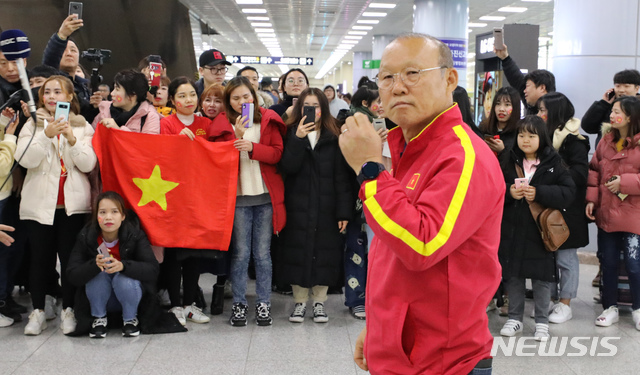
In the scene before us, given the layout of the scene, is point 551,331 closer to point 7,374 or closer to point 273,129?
point 273,129

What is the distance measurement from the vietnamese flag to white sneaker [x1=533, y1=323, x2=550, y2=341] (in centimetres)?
238

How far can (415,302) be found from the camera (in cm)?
166

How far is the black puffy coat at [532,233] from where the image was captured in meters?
4.84

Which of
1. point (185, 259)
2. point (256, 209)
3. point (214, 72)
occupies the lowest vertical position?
point (185, 259)

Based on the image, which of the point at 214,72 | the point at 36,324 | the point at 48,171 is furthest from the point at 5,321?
the point at 214,72

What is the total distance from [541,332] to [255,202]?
91.5 inches

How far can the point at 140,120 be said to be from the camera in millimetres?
5125

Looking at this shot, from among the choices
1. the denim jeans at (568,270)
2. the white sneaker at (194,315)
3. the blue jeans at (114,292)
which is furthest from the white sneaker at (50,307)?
the denim jeans at (568,270)

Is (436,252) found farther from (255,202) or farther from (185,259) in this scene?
(185,259)

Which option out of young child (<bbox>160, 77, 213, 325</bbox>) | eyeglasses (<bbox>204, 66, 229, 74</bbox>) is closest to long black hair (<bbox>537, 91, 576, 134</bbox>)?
young child (<bbox>160, 77, 213, 325</bbox>)

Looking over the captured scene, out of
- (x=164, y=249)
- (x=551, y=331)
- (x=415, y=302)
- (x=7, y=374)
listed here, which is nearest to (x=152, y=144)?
(x=164, y=249)

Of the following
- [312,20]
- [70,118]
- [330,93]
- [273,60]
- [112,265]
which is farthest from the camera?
[273,60]

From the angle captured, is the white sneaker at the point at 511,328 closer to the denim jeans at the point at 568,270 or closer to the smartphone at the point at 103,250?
the denim jeans at the point at 568,270

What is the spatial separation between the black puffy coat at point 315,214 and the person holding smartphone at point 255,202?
0.10m
